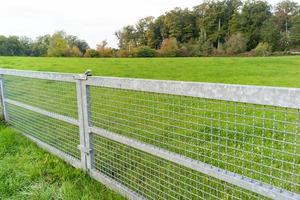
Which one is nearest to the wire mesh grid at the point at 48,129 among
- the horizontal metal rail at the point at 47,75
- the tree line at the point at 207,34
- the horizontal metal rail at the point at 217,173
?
the horizontal metal rail at the point at 47,75

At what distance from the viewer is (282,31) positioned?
60.4m

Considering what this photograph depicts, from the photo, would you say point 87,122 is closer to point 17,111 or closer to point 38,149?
point 38,149

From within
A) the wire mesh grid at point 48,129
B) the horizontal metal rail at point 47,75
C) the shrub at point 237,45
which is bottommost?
the wire mesh grid at point 48,129

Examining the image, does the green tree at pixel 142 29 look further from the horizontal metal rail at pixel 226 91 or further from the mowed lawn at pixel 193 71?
the horizontal metal rail at pixel 226 91

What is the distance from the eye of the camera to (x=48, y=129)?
4.46 metres

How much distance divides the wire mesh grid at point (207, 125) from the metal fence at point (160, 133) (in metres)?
0.01

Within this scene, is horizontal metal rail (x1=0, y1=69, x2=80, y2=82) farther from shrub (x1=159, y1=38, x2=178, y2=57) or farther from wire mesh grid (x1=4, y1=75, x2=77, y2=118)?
shrub (x1=159, y1=38, x2=178, y2=57)

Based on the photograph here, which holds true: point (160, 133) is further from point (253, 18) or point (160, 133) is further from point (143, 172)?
point (253, 18)

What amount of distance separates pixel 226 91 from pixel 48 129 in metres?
3.28

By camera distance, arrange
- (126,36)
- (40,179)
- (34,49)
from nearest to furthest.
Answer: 1. (40,179)
2. (34,49)
3. (126,36)

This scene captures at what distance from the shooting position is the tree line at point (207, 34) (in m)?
52.8

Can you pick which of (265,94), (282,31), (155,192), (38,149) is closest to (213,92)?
(265,94)

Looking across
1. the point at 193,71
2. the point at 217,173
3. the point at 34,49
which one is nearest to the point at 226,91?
the point at 217,173

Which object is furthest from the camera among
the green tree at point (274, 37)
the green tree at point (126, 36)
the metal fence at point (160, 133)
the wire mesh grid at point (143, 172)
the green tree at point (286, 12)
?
the green tree at point (126, 36)
